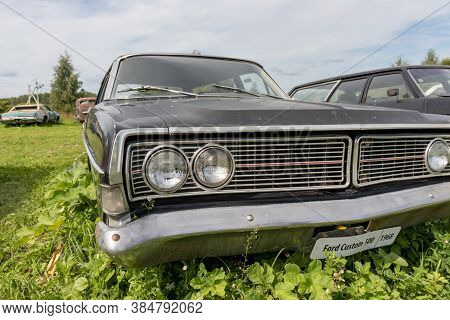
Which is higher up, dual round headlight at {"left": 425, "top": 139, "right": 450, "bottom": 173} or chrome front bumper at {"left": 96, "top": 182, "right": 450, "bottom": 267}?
dual round headlight at {"left": 425, "top": 139, "right": 450, "bottom": 173}

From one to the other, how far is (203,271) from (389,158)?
124cm

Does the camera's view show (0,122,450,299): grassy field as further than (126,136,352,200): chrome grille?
Yes

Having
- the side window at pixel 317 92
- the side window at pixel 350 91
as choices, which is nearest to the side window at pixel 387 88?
the side window at pixel 350 91

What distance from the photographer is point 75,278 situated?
2.43 metres

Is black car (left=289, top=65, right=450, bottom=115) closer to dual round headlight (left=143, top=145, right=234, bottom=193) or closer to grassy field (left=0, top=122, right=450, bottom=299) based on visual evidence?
grassy field (left=0, top=122, right=450, bottom=299)

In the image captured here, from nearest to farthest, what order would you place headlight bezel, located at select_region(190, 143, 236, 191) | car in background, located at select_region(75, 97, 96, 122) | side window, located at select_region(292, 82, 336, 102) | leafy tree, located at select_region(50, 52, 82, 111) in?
headlight bezel, located at select_region(190, 143, 236, 191)
car in background, located at select_region(75, 97, 96, 122)
side window, located at select_region(292, 82, 336, 102)
leafy tree, located at select_region(50, 52, 82, 111)

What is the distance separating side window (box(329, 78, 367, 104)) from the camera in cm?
624

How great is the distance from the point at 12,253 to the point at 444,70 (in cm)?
617

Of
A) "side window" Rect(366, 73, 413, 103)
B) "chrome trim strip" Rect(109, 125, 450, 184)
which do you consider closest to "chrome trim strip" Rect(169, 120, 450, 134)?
"chrome trim strip" Rect(109, 125, 450, 184)

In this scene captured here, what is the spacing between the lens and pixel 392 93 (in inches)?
219

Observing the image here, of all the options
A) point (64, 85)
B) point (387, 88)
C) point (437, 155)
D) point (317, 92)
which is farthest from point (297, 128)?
point (64, 85)

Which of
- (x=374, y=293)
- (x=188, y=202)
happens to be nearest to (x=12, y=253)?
(x=188, y=202)

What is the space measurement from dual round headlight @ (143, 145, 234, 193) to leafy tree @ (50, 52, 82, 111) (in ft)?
132
